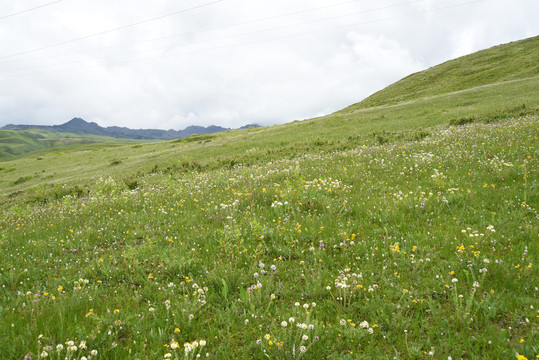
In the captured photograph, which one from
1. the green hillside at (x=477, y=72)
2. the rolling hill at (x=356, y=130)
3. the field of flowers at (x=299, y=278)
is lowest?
the field of flowers at (x=299, y=278)

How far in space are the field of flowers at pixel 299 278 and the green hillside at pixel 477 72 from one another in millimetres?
56524

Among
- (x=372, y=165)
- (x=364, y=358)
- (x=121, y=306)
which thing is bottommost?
(x=364, y=358)

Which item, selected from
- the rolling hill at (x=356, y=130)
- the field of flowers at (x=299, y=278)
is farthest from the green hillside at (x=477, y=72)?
the field of flowers at (x=299, y=278)

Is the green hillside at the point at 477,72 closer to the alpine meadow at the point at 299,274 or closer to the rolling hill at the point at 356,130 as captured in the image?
the rolling hill at the point at 356,130

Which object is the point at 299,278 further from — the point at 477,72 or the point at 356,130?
the point at 477,72

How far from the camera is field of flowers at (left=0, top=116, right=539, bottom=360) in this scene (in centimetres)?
328

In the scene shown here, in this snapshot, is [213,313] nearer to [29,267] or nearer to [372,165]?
[29,267]

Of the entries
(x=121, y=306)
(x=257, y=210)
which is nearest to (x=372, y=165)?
(x=257, y=210)

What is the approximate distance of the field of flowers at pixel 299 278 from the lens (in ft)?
10.7

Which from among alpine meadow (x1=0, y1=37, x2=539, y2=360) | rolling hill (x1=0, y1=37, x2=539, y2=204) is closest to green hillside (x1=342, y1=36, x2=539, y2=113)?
rolling hill (x1=0, y1=37, x2=539, y2=204)

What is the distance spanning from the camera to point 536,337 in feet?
9.84

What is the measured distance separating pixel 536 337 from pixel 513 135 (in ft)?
37.4

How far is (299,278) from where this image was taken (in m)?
4.58

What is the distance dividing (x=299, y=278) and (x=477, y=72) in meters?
78.2
